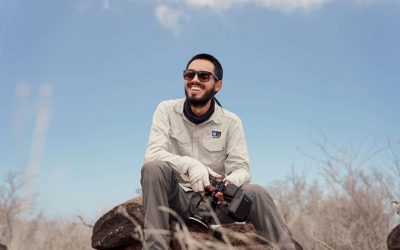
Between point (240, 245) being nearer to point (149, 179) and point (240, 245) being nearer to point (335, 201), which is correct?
point (149, 179)

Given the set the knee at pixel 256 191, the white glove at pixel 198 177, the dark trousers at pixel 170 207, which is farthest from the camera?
the knee at pixel 256 191

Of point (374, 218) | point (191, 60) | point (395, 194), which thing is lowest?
point (374, 218)

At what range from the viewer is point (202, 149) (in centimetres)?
458

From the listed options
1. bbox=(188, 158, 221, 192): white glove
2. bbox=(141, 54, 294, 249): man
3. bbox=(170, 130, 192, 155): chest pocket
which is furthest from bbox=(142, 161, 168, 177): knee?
bbox=(170, 130, 192, 155): chest pocket

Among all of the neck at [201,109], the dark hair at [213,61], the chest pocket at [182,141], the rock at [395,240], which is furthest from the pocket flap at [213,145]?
the rock at [395,240]

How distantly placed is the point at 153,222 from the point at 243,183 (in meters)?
0.91

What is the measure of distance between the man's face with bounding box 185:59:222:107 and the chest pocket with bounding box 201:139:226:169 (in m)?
0.34

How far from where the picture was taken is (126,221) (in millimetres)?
4863

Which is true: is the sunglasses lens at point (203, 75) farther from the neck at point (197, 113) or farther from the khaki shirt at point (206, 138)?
the khaki shirt at point (206, 138)

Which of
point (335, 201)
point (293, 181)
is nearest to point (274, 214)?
point (335, 201)

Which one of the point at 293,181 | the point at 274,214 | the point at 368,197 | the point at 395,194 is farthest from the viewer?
the point at 293,181

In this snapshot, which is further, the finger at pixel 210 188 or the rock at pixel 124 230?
the rock at pixel 124 230

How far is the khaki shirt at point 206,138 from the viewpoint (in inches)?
179

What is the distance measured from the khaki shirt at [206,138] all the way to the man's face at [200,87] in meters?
0.18
